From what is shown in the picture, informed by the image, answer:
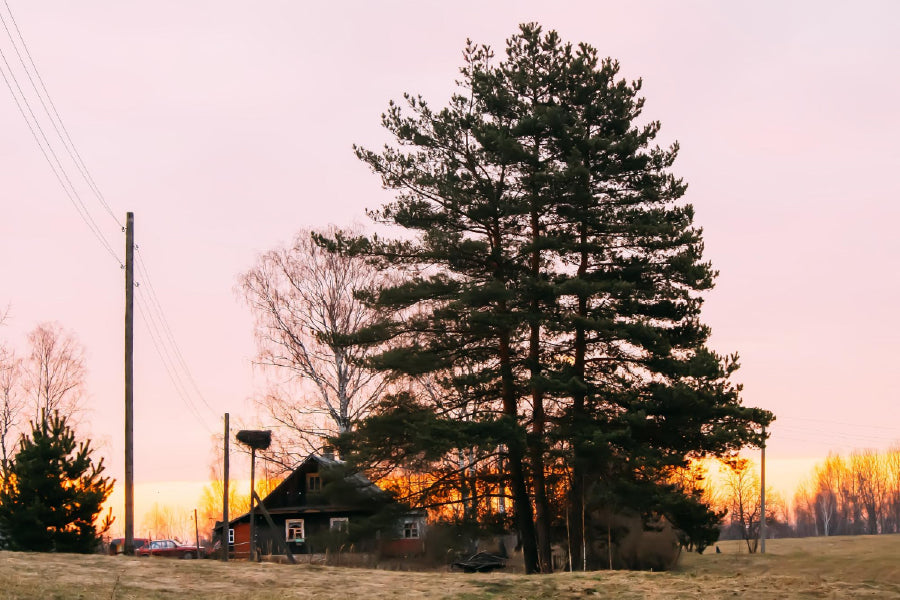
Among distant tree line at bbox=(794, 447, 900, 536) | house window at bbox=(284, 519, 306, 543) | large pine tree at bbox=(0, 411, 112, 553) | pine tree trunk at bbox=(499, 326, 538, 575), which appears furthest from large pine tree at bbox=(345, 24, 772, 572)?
distant tree line at bbox=(794, 447, 900, 536)

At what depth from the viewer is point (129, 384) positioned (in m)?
27.0

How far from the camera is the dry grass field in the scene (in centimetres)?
1764

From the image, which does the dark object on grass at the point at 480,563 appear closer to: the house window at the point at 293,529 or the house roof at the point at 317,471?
the house roof at the point at 317,471

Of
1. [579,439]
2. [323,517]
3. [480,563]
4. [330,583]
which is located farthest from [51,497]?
[323,517]

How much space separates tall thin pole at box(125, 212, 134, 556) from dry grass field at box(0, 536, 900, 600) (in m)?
3.55

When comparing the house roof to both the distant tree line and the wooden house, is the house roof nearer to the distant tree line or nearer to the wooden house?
the wooden house

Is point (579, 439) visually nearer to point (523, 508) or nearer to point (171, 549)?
point (523, 508)

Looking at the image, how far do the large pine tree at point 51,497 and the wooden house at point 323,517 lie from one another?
6.39 metres

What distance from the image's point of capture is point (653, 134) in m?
31.7

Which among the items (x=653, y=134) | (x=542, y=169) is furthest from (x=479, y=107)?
(x=653, y=134)

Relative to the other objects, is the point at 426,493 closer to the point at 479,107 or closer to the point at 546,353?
the point at 546,353

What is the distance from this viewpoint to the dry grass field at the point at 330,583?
695 inches

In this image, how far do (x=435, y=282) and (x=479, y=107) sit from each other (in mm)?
6003


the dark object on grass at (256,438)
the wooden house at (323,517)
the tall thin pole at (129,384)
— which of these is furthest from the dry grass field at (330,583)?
the dark object on grass at (256,438)
